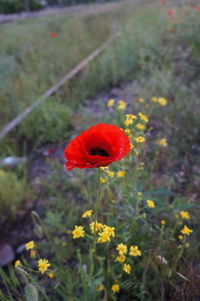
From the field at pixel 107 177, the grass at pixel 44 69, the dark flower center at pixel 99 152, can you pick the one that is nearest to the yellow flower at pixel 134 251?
the field at pixel 107 177

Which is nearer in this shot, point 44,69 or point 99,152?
point 99,152

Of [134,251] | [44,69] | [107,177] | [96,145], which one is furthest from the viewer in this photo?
[44,69]

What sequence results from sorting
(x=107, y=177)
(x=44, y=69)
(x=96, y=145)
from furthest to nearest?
1. (x=44, y=69)
2. (x=107, y=177)
3. (x=96, y=145)

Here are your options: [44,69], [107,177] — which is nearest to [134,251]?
[107,177]

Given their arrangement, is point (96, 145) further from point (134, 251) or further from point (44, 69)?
point (44, 69)

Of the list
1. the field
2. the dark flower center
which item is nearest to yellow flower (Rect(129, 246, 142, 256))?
the field

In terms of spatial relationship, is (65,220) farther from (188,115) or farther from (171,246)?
(188,115)

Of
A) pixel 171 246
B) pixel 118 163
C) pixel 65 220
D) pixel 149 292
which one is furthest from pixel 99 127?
pixel 65 220

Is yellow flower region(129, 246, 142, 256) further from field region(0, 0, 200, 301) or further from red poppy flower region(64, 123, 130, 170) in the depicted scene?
red poppy flower region(64, 123, 130, 170)
